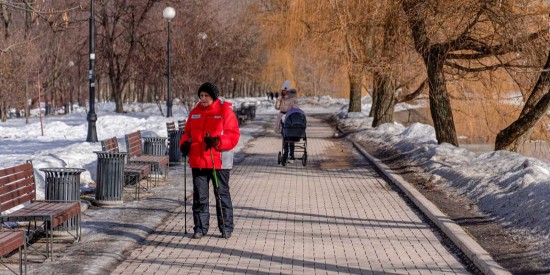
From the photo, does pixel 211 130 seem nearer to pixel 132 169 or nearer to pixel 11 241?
pixel 11 241

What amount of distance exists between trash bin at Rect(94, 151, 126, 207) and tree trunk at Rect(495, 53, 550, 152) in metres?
8.95

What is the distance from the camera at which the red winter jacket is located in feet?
33.1

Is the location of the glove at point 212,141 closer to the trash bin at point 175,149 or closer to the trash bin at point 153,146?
the trash bin at point 153,146

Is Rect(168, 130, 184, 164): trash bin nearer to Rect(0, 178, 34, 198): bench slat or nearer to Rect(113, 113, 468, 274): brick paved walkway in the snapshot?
Rect(113, 113, 468, 274): brick paved walkway

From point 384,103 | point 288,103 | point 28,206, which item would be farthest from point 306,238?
point 384,103

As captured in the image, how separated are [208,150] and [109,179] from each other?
3.07 meters

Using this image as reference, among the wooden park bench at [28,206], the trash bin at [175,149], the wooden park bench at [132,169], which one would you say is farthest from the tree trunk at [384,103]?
the wooden park bench at [28,206]

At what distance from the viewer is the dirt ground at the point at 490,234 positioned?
862 centimetres

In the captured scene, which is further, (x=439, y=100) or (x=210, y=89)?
(x=439, y=100)

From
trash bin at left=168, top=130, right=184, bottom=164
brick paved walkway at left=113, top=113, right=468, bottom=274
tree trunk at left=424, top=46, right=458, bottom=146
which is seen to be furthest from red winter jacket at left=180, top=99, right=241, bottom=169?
tree trunk at left=424, top=46, right=458, bottom=146

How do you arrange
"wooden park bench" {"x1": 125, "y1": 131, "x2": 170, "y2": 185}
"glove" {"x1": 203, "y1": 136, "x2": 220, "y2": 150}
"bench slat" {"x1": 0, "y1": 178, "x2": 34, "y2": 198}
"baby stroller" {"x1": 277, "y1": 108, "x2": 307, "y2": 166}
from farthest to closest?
"baby stroller" {"x1": 277, "y1": 108, "x2": 307, "y2": 166}
"wooden park bench" {"x1": 125, "y1": 131, "x2": 170, "y2": 185}
"glove" {"x1": 203, "y1": 136, "x2": 220, "y2": 150}
"bench slat" {"x1": 0, "y1": 178, "x2": 34, "y2": 198}

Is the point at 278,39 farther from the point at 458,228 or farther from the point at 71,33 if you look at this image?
the point at 71,33

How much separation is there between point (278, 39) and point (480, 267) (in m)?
30.8

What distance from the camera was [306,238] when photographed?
10.3 metres
